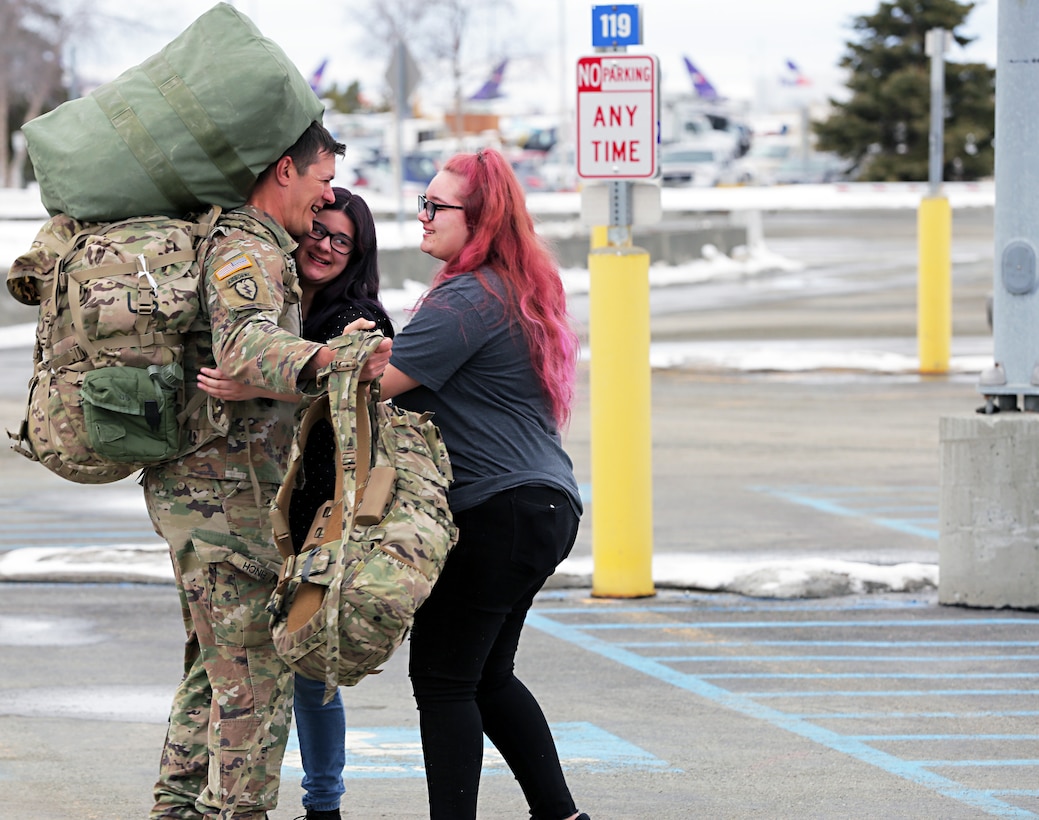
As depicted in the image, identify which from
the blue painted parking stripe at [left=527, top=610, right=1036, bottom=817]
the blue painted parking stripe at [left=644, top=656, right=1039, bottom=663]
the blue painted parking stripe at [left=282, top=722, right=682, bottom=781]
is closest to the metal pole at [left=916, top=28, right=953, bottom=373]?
the blue painted parking stripe at [left=527, top=610, right=1036, bottom=817]

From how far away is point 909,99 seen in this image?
48.3 meters

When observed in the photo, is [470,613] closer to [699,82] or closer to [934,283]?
[934,283]

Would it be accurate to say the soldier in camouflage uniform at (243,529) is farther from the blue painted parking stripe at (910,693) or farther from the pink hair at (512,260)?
the blue painted parking stripe at (910,693)

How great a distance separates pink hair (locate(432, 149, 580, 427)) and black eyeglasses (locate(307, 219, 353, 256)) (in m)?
0.34

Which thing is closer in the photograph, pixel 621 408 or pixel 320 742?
pixel 320 742

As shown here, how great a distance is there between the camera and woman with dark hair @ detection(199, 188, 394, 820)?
4258 mm

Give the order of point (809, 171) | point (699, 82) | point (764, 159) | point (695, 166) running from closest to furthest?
point (695, 166)
point (699, 82)
point (809, 171)
point (764, 159)

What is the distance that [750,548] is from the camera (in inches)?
339

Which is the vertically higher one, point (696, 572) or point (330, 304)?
point (330, 304)

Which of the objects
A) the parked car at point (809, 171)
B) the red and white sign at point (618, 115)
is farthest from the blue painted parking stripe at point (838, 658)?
the parked car at point (809, 171)

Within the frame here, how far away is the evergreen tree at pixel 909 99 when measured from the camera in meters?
48.2

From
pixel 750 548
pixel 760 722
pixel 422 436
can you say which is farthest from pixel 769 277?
pixel 422 436

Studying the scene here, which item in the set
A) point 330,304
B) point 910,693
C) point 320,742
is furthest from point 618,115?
point 320,742

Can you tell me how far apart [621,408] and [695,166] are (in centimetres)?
4464
